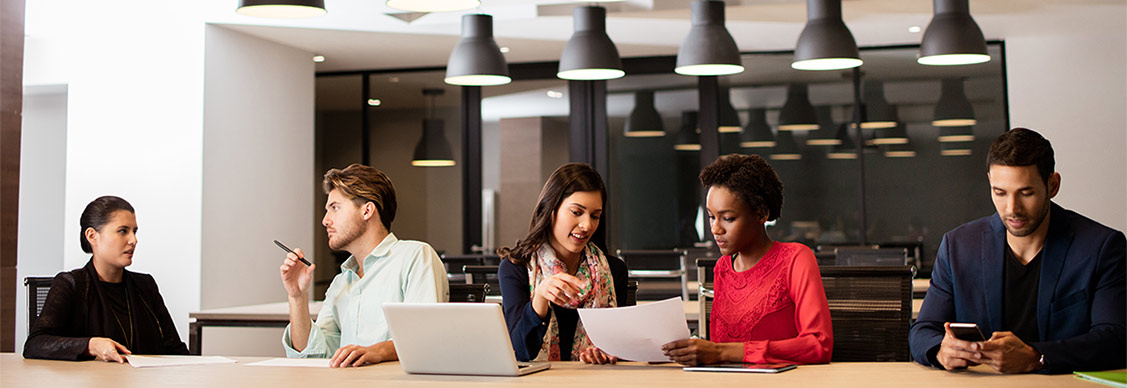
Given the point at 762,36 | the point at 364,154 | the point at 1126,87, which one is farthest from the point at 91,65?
the point at 1126,87

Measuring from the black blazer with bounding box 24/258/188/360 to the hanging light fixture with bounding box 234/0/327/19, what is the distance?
1.10m

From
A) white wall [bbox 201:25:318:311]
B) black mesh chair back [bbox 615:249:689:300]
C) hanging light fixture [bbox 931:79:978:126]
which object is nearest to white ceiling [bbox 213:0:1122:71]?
white wall [bbox 201:25:318:311]

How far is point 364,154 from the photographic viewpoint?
28.6ft

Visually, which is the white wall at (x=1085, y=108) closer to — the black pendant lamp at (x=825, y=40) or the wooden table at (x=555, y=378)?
the black pendant lamp at (x=825, y=40)

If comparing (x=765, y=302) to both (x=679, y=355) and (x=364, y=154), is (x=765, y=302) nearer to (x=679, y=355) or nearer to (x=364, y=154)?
(x=679, y=355)

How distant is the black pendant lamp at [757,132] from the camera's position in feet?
26.1

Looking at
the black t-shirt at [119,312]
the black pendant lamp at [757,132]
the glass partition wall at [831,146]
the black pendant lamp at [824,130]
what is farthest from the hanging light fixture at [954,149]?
the black t-shirt at [119,312]

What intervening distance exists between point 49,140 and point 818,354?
6.69 metres

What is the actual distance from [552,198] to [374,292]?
2.00 ft

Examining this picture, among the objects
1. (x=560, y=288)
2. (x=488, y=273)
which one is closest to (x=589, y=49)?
(x=488, y=273)

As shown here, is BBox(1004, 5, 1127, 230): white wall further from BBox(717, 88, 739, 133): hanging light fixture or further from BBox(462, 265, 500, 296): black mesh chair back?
BBox(462, 265, 500, 296): black mesh chair back

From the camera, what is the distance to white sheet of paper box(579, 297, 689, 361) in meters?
2.15

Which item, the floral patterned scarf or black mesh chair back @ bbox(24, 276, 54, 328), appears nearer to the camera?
the floral patterned scarf

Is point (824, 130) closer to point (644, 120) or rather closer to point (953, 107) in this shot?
point (953, 107)
